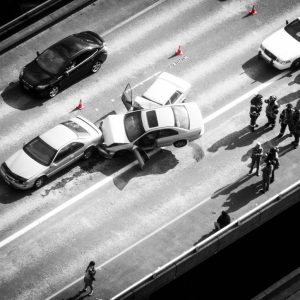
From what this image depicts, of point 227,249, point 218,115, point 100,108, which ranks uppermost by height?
point 100,108

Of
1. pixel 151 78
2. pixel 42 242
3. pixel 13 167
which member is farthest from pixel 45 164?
pixel 151 78

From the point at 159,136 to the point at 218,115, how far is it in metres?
3.29

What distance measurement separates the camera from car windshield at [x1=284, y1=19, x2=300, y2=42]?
107 ft

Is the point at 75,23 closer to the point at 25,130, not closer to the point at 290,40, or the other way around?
the point at 25,130

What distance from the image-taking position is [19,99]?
104 ft

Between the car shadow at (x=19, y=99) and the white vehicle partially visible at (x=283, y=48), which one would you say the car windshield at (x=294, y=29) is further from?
the car shadow at (x=19, y=99)

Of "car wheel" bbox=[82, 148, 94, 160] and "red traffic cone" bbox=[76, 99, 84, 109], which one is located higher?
"red traffic cone" bbox=[76, 99, 84, 109]

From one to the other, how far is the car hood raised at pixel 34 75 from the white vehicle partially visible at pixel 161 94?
3.46m

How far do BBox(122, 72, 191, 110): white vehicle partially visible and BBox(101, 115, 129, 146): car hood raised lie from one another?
99 centimetres

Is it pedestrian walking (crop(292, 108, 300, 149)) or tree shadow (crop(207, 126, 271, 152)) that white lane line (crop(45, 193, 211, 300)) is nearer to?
tree shadow (crop(207, 126, 271, 152))

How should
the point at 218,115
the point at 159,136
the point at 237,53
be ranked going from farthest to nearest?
1. the point at 237,53
2. the point at 218,115
3. the point at 159,136

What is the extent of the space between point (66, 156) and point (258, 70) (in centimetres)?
967

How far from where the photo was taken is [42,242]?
26938 mm

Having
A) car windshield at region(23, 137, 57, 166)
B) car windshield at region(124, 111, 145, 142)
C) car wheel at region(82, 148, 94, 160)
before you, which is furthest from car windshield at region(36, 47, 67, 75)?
car wheel at region(82, 148, 94, 160)
